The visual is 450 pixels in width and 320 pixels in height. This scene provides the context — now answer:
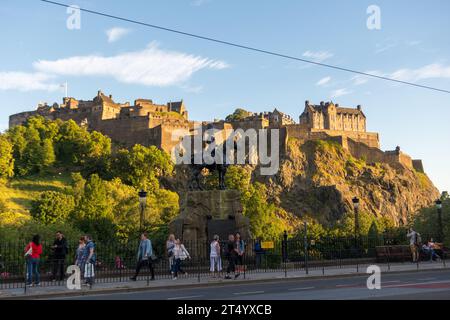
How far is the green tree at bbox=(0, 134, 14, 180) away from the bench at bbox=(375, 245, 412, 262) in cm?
7650

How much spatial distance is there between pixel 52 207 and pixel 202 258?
46982mm

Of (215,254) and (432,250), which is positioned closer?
(215,254)

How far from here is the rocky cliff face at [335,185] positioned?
4008 inches

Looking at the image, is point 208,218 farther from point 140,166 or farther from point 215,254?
point 140,166

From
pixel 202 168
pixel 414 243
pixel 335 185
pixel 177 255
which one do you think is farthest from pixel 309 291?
pixel 335 185

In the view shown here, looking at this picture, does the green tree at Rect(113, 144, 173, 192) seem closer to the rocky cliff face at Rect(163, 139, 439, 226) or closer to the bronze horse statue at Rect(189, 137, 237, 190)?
the rocky cliff face at Rect(163, 139, 439, 226)

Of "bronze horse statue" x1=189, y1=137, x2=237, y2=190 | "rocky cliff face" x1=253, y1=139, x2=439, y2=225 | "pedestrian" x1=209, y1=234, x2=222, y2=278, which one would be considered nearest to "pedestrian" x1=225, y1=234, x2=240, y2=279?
"pedestrian" x1=209, y1=234, x2=222, y2=278

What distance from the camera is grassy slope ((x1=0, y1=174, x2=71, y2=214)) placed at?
81.0 metres

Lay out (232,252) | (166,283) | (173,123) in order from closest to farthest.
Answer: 1. (166,283)
2. (232,252)
3. (173,123)

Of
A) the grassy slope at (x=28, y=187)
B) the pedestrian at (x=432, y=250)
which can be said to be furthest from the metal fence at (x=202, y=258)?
the grassy slope at (x=28, y=187)

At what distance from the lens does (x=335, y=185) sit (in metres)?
104
